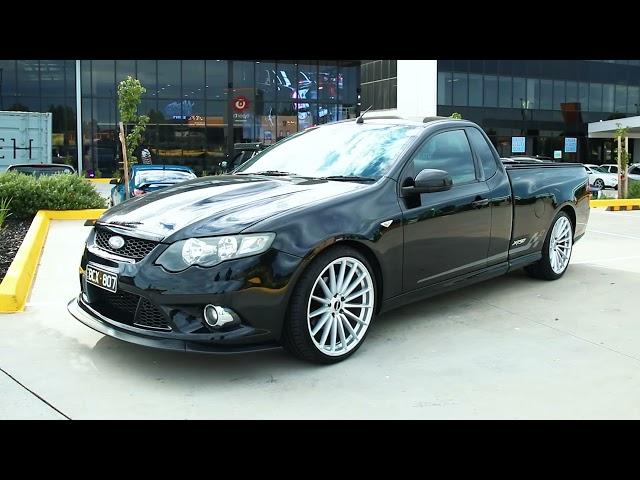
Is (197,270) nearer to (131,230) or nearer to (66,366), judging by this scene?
(131,230)

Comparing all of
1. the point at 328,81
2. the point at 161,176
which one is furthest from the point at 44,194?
the point at 328,81

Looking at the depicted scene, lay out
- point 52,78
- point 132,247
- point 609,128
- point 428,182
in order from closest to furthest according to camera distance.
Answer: point 132,247, point 428,182, point 52,78, point 609,128

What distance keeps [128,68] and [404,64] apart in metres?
15.9

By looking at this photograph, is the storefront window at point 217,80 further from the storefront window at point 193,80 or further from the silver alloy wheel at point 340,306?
the silver alloy wheel at point 340,306

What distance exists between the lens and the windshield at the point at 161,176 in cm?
1266

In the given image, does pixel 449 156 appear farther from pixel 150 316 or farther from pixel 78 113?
pixel 78 113

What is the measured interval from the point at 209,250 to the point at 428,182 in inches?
65.8

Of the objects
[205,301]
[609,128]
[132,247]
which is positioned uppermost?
[609,128]

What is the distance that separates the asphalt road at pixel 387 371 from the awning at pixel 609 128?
37.1m

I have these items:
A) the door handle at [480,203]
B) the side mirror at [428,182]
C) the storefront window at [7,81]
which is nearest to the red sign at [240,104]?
the storefront window at [7,81]

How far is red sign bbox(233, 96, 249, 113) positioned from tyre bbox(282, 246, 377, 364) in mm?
33188

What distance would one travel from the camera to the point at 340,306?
410cm

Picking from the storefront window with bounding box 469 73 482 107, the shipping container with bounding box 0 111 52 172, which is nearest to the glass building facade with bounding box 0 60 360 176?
the storefront window with bounding box 469 73 482 107

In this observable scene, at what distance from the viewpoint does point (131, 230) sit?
3984 millimetres
